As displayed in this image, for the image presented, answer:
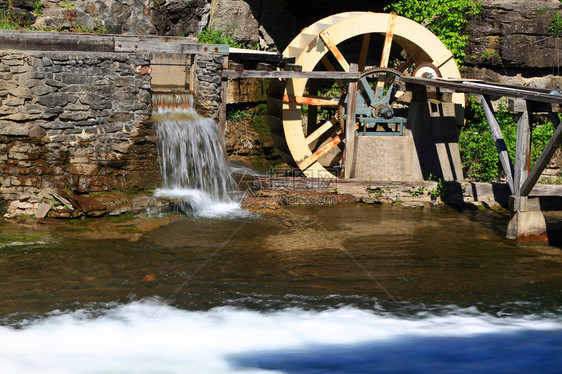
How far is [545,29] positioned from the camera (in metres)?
12.2

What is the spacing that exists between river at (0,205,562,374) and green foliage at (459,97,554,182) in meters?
3.63

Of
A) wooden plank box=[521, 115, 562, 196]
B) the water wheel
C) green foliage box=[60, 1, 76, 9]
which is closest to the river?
wooden plank box=[521, 115, 562, 196]

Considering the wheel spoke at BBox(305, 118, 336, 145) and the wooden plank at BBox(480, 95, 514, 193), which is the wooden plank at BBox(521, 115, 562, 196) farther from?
the wheel spoke at BBox(305, 118, 336, 145)

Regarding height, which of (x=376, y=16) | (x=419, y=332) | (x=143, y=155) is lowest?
(x=419, y=332)

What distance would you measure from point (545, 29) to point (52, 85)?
841cm

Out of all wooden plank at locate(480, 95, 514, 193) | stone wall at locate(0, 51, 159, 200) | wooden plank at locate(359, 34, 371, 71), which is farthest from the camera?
wooden plank at locate(359, 34, 371, 71)

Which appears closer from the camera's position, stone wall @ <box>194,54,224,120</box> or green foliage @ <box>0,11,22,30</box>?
stone wall @ <box>194,54,224,120</box>

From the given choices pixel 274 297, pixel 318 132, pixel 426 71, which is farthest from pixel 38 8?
pixel 274 297

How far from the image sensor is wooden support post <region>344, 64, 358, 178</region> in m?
10.3

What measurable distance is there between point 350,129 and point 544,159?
3.66 m

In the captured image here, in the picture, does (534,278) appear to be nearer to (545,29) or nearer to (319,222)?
(319,222)

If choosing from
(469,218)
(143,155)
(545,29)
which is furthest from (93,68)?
(545,29)

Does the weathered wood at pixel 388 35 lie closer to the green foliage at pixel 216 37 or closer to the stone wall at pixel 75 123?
the green foliage at pixel 216 37

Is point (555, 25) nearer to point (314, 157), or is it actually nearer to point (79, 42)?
point (314, 157)
